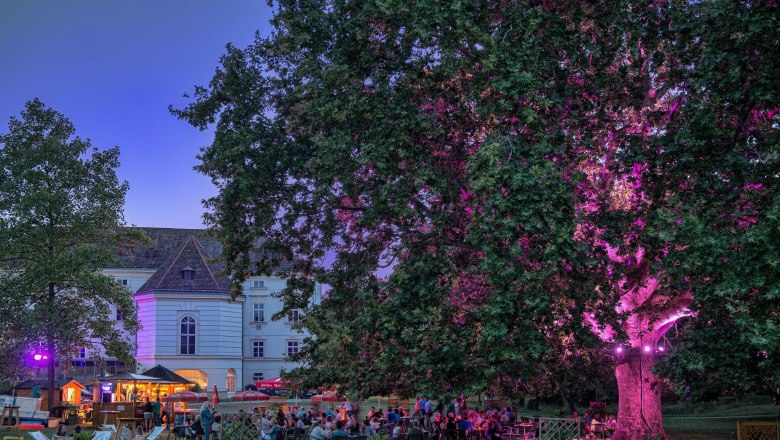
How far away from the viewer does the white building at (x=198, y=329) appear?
2495 inches

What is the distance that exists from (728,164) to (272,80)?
1570 centimetres

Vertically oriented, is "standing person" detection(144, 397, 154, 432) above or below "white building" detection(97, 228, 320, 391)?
below

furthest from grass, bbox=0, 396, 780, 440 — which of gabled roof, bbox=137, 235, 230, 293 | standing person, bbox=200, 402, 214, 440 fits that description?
gabled roof, bbox=137, 235, 230, 293

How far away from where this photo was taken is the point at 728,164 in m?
19.1

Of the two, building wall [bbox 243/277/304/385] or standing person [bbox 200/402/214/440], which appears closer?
standing person [bbox 200/402/214/440]

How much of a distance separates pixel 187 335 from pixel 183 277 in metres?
4.54

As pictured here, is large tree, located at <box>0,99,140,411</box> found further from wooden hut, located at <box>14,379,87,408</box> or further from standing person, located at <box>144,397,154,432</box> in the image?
wooden hut, located at <box>14,379,87,408</box>

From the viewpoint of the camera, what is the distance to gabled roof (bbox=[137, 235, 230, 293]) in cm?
6419

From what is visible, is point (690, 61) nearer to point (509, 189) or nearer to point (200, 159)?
point (509, 189)

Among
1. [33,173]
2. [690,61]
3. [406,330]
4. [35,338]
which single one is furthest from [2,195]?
[690,61]

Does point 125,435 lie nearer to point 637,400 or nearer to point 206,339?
point 637,400

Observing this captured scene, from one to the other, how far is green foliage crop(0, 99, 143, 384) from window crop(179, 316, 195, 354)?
2441 cm

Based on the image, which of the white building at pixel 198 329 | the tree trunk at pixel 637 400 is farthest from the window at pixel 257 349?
the tree trunk at pixel 637 400

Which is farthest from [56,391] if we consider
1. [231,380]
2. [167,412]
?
[231,380]
